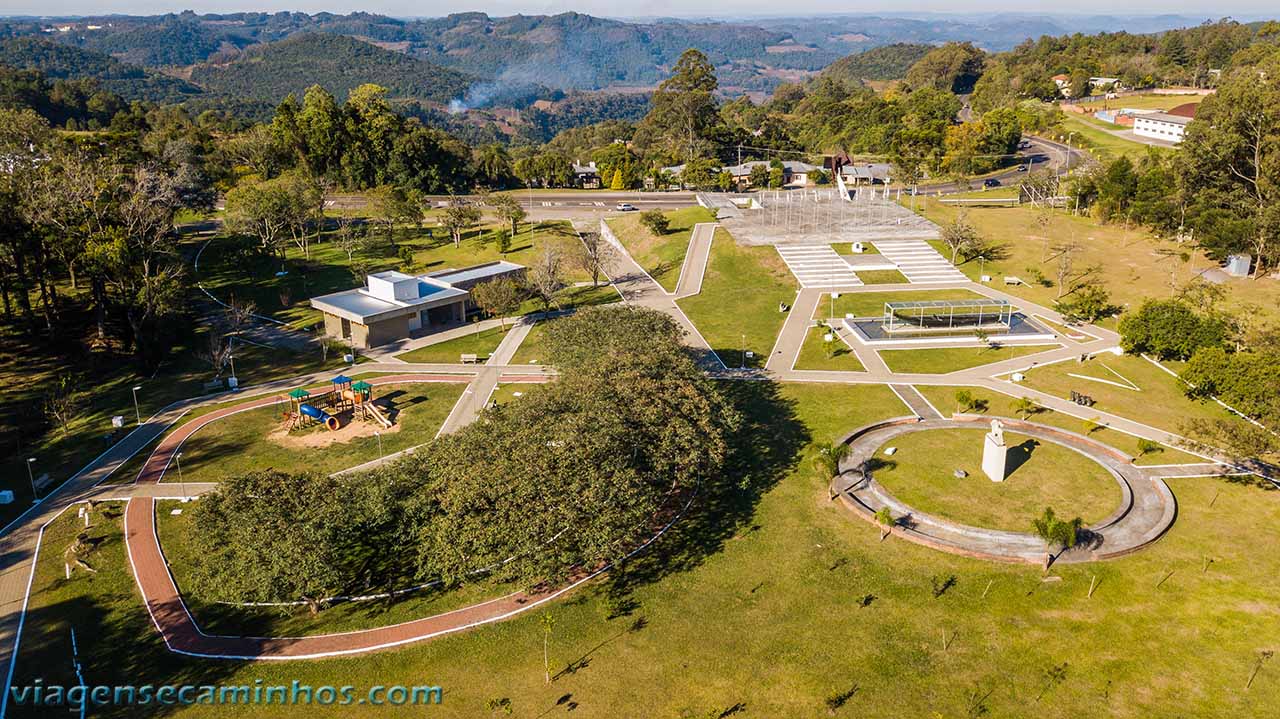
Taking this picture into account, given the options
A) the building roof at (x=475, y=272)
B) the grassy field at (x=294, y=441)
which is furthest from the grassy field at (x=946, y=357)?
the building roof at (x=475, y=272)

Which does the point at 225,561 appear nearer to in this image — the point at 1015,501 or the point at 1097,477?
the point at 1015,501

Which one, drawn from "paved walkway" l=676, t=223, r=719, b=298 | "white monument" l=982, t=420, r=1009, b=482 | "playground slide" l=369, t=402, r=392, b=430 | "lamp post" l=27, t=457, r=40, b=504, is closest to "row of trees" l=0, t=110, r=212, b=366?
"lamp post" l=27, t=457, r=40, b=504

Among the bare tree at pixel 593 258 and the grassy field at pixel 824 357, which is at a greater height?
the bare tree at pixel 593 258

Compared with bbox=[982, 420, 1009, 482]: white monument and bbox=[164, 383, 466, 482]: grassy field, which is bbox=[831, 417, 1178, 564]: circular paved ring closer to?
bbox=[982, 420, 1009, 482]: white monument

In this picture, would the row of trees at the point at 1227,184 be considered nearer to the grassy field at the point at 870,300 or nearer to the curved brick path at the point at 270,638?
the grassy field at the point at 870,300

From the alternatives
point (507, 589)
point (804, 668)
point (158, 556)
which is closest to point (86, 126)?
point (158, 556)

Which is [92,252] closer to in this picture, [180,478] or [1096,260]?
[180,478]
